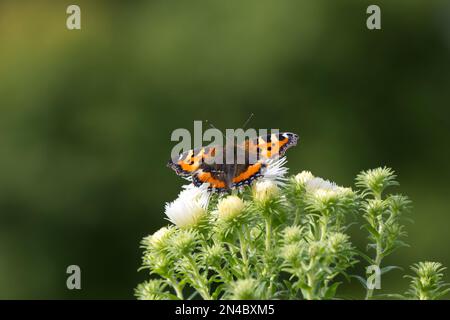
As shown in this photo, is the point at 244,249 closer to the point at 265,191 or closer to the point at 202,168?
the point at 265,191

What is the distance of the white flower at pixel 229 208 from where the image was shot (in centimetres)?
234

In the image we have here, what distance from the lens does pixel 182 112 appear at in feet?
26.0

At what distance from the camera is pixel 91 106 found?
827cm

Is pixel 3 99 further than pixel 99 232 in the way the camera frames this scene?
Yes

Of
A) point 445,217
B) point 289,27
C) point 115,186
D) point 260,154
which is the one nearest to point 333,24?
point 289,27

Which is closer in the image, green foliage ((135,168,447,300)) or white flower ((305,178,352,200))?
green foliage ((135,168,447,300))

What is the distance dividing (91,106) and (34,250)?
1.72 meters

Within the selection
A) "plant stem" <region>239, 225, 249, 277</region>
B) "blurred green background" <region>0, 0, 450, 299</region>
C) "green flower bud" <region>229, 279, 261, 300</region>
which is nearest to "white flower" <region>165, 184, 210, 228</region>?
"plant stem" <region>239, 225, 249, 277</region>

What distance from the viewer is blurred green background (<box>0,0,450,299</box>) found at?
25.1 feet

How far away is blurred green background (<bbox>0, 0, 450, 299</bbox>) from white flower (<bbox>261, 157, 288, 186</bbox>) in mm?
4708

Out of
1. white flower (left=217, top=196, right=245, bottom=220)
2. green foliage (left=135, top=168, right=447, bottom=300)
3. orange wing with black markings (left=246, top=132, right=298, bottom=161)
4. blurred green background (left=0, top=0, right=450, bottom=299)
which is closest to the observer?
green foliage (left=135, top=168, right=447, bottom=300)

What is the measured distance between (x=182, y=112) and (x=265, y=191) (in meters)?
5.52

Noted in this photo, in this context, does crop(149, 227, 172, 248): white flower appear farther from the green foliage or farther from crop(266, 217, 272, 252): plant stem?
crop(266, 217, 272, 252): plant stem

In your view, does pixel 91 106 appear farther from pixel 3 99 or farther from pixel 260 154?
pixel 260 154
